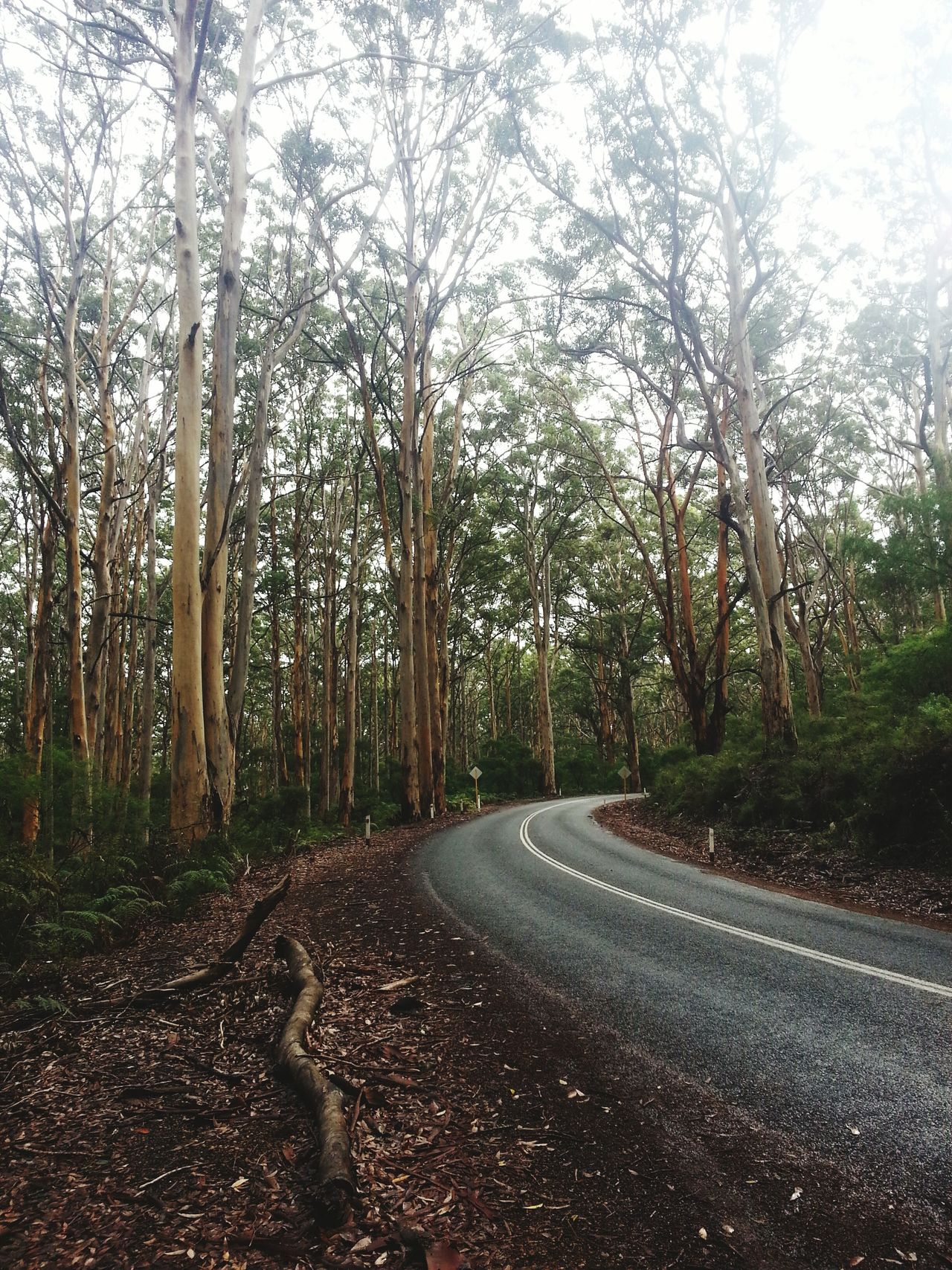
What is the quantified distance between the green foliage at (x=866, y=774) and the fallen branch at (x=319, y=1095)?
342 inches

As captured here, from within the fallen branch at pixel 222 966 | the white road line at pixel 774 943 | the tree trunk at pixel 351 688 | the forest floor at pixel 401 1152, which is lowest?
the white road line at pixel 774 943

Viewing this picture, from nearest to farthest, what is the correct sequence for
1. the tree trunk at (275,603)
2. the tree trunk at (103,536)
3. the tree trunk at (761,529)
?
the tree trunk at (103,536) → the tree trunk at (761,529) → the tree trunk at (275,603)

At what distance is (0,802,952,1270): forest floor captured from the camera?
2.63m

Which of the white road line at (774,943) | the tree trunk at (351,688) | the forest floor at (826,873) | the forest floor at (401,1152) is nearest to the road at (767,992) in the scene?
the white road line at (774,943)

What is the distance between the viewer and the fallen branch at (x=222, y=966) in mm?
5008

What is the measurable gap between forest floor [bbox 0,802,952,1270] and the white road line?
2534 millimetres

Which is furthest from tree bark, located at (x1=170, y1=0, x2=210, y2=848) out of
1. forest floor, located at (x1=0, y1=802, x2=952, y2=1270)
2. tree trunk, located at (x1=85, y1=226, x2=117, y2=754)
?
forest floor, located at (x1=0, y1=802, x2=952, y2=1270)

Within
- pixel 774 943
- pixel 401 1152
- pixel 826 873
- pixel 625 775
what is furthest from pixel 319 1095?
pixel 625 775

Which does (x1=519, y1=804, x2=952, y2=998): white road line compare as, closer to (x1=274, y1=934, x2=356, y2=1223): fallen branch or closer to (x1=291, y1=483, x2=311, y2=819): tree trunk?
(x1=274, y1=934, x2=356, y2=1223): fallen branch

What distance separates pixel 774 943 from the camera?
6633 millimetres

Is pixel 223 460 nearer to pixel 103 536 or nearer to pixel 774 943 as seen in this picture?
pixel 103 536

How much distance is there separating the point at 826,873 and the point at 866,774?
6.00 feet

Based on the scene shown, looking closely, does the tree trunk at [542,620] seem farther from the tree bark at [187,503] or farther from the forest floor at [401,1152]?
the forest floor at [401,1152]

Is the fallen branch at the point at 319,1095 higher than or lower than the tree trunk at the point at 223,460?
lower
